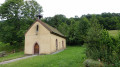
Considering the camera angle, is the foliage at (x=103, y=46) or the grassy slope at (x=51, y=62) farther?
the grassy slope at (x=51, y=62)

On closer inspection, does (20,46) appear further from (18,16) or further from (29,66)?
(29,66)

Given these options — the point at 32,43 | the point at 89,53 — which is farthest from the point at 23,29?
the point at 89,53

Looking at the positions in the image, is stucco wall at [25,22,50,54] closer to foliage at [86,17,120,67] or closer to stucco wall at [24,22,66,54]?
stucco wall at [24,22,66,54]

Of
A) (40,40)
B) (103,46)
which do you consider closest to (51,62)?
(103,46)

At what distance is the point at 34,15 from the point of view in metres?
30.5

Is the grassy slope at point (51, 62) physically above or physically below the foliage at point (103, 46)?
below

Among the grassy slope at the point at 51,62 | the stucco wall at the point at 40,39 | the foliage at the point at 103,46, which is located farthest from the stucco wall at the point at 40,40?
the foliage at the point at 103,46

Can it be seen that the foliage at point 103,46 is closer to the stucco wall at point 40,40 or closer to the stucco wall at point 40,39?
the stucco wall at point 40,40

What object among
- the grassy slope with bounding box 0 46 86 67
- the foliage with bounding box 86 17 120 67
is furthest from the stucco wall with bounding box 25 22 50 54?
the foliage with bounding box 86 17 120 67

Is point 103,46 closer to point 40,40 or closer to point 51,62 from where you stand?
point 51,62

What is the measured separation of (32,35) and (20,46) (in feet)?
45.8

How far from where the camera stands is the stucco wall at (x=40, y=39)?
1780 centimetres

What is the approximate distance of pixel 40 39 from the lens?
18.4m

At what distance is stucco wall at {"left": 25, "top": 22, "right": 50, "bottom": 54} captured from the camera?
17797 mm
